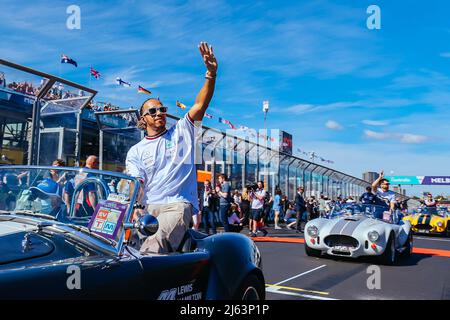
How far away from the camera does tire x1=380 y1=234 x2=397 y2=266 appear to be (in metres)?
7.26

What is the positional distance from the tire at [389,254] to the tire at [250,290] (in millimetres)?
4780

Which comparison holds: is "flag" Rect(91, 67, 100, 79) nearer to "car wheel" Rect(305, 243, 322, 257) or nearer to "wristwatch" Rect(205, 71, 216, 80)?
"car wheel" Rect(305, 243, 322, 257)

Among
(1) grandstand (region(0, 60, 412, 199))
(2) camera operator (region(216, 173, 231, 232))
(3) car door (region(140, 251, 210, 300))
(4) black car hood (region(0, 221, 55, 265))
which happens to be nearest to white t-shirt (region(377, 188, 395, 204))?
(2) camera operator (region(216, 173, 231, 232))

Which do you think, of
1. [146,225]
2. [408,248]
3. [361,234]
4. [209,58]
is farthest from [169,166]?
[408,248]

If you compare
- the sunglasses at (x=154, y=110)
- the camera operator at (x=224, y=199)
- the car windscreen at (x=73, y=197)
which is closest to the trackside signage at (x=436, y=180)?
the camera operator at (x=224, y=199)

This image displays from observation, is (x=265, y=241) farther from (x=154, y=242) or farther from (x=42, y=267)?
(x=42, y=267)

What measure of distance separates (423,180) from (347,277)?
2504 inches

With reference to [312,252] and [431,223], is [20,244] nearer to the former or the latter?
[312,252]

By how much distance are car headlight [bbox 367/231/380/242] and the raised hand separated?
514 cm

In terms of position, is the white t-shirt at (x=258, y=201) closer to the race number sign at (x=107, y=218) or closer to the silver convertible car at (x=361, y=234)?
the silver convertible car at (x=361, y=234)

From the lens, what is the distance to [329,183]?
24.4 meters

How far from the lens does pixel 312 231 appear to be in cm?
782
